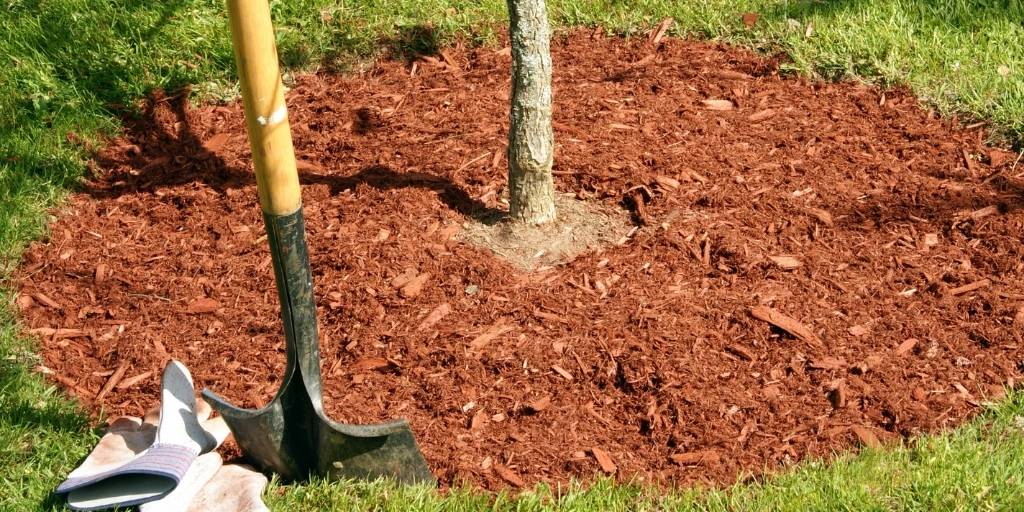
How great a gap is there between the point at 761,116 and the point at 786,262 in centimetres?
109

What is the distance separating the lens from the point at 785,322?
12.9ft

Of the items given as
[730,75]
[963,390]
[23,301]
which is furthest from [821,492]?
[23,301]

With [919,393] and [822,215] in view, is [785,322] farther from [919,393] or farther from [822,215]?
[822,215]

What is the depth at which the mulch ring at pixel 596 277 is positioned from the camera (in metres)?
3.66

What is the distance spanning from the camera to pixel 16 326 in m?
4.09

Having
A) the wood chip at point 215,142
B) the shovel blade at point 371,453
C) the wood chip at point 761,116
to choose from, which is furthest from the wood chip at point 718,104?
the shovel blade at point 371,453

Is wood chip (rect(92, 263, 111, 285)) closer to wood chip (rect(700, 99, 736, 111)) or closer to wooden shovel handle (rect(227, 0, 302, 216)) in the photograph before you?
wooden shovel handle (rect(227, 0, 302, 216))

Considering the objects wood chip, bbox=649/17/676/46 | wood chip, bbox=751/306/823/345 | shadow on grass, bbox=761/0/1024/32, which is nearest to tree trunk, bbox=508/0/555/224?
wood chip, bbox=751/306/823/345

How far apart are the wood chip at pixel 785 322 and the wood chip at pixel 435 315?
3.62ft

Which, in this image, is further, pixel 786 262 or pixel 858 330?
pixel 786 262

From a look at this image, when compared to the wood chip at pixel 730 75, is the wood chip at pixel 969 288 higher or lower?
lower

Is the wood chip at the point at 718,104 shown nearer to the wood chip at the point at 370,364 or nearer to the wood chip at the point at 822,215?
the wood chip at the point at 822,215

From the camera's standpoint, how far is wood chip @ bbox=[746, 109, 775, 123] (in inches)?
198

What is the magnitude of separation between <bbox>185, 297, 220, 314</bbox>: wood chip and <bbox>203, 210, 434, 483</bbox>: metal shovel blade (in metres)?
0.87
